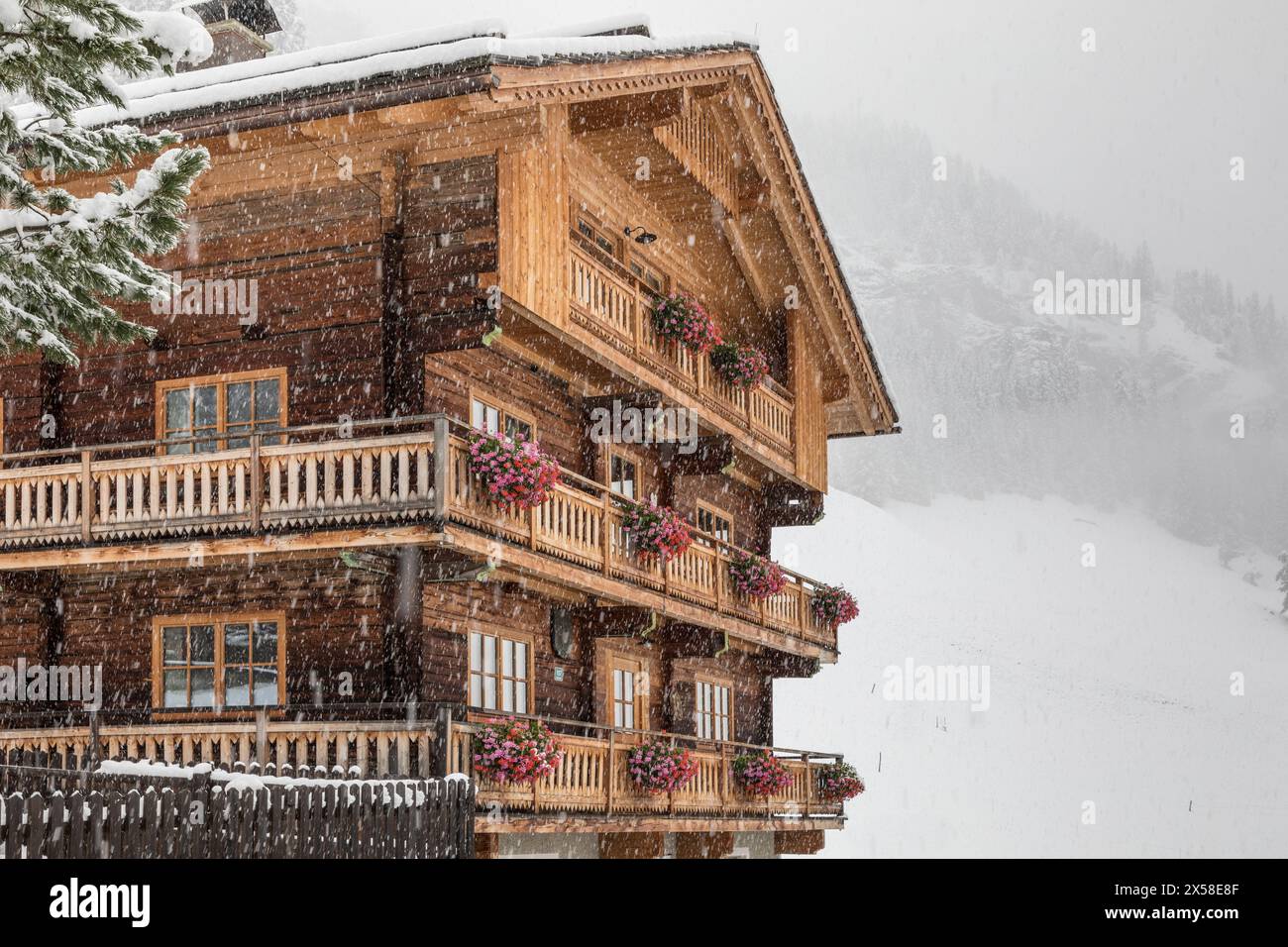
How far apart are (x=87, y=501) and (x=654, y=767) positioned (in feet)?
23.3

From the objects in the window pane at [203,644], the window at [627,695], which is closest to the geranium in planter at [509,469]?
the window pane at [203,644]

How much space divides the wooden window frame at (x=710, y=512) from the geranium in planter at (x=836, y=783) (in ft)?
13.2

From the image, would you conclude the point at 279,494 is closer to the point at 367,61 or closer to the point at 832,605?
the point at 367,61

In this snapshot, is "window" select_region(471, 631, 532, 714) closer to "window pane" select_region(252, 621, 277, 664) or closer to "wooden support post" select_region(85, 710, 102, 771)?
"window pane" select_region(252, 621, 277, 664)

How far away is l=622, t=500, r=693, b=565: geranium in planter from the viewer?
20.8 m

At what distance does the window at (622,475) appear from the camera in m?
23.9

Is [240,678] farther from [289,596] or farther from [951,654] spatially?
[951,654]

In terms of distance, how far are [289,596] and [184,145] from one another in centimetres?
515

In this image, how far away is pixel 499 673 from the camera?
20672 millimetres

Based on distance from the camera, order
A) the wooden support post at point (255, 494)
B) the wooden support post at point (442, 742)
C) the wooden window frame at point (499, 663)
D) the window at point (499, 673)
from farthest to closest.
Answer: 1. the window at point (499, 673)
2. the wooden window frame at point (499, 663)
3. the wooden support post at point (255, 494)
4. the wooden support post at point (442, 742)

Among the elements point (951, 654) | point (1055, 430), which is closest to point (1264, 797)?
point (951, 654)

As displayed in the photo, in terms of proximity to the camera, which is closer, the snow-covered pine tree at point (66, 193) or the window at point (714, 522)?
the snow-covered pine tree at point (66, 193)

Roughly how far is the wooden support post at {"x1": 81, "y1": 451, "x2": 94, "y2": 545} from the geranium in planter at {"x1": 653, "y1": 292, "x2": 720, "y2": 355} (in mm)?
7353

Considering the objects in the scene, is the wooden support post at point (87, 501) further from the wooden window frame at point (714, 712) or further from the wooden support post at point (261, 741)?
the wooden window frame at point (714, 712)
